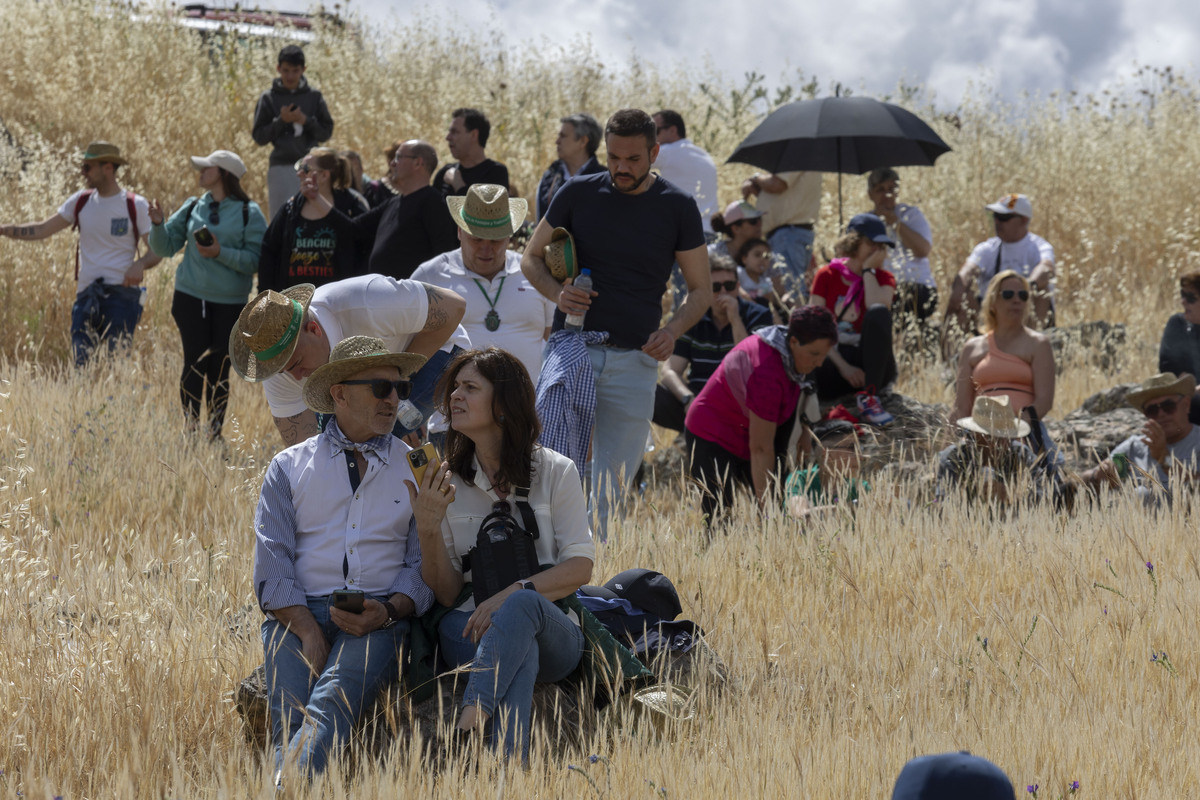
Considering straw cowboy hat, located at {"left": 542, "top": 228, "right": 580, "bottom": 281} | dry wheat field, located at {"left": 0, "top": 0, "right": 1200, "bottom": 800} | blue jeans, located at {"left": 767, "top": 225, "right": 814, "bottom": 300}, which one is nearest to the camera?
dry wheat field, located at {"left": 0, "top": 0, "right": 1200, "bottom": 800}

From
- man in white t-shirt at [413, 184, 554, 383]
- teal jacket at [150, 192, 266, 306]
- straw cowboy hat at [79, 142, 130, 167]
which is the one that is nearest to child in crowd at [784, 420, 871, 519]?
man in white t-shirt at [413, 184, 554, 383]

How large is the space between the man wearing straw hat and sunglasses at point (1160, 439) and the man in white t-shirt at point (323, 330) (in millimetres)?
3602

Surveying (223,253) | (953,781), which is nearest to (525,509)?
(953,781)

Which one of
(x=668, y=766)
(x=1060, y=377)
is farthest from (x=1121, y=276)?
(x=668, y=766)

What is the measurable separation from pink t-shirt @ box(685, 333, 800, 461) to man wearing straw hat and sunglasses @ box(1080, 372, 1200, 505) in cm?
171

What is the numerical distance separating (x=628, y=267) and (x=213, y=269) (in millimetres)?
3404

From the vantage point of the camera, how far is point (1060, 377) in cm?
978

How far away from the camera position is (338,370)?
382 centimetres

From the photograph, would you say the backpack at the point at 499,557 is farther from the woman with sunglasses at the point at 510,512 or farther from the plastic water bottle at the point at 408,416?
the plastic water bottle at the point at 408,416

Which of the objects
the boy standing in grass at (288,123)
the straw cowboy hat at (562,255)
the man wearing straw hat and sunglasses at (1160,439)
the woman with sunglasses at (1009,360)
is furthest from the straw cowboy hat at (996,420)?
the boy standing in grass at (288,123)

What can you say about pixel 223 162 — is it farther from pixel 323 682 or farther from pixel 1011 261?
pixel 1011 261

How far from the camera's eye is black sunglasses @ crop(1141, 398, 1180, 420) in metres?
6.33

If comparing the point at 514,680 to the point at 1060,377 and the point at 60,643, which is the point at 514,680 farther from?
the point at 1060,377

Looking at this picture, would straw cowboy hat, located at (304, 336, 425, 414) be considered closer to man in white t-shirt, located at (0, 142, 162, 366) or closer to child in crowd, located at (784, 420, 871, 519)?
child in crowd, located at (784, 420, 871, 519)
